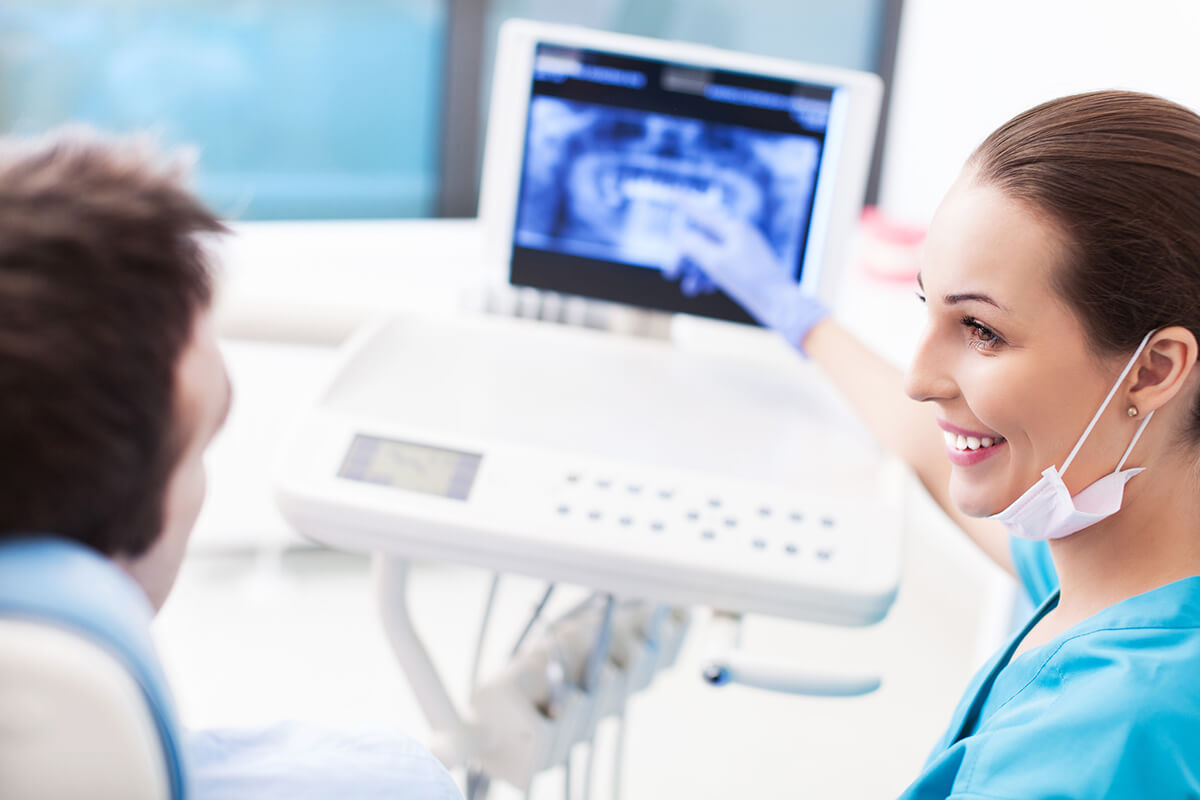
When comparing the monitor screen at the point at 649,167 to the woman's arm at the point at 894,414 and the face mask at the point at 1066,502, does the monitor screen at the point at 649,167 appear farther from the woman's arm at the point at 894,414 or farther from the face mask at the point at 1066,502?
the face mask at the point at 1066,502

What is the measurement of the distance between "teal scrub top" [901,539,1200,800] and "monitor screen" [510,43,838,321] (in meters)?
0.66

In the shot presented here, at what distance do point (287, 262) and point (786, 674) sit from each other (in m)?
1.72

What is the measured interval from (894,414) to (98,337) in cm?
99

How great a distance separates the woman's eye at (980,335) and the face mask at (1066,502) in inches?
4.0

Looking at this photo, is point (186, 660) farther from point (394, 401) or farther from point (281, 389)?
point (394, 401)

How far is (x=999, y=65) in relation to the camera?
244 cm

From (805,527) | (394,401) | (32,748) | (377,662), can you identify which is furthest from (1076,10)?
(32,748)

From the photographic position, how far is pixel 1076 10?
212cm

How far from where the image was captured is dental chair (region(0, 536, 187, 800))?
438 mm

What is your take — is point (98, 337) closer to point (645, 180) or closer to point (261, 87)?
point (645, 180)

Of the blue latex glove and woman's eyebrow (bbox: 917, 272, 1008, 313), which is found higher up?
woman's eyebrow (bbox: 917, 272, 1008, 313)

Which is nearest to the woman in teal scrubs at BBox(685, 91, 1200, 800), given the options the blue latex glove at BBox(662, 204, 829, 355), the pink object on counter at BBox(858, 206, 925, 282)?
the blue latex glove at BBox(662, 204, 829, 355)

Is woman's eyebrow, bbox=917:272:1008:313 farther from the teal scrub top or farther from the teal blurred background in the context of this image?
the teal blurred background

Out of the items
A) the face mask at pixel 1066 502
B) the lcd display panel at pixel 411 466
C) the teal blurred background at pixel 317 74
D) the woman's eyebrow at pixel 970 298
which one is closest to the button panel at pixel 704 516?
the lcd display panel at pixel 411 466
